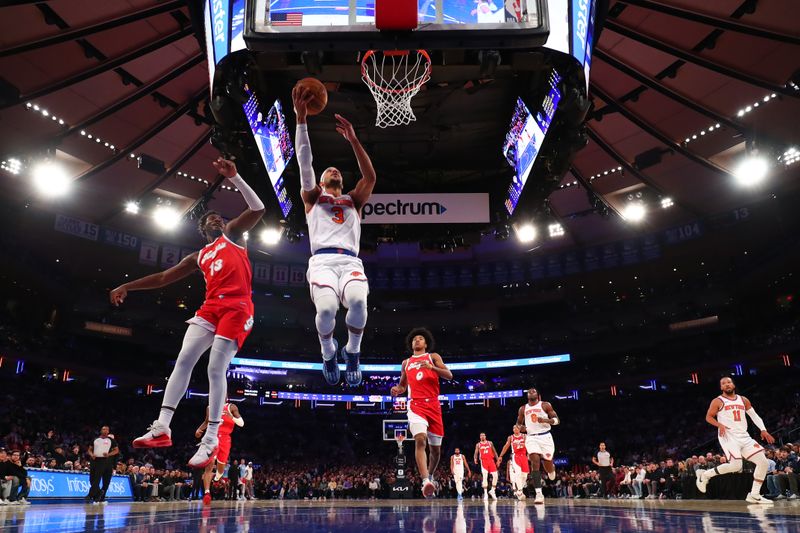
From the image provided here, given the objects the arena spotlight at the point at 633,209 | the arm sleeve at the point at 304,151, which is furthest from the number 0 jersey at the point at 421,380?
the arena spotlight at the point at 633,209

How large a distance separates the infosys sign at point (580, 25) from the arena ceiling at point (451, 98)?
267cm

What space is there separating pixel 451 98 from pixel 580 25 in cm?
336

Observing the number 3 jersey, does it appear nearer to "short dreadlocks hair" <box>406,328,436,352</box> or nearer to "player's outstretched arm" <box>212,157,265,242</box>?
"player's outstretched arm" <box>212,157,265,242</box>

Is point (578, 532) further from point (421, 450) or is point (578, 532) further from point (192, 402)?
point (192, 402)

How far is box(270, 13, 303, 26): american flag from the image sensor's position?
5855mm

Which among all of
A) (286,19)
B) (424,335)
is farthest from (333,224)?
(424,335)

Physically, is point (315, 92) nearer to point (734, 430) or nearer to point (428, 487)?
point (428, 487)

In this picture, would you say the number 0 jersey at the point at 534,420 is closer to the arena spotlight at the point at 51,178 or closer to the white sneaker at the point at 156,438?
the white sneaker at the point at 156,438

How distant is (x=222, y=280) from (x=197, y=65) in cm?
1086

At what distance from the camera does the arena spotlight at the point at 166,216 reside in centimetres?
2153

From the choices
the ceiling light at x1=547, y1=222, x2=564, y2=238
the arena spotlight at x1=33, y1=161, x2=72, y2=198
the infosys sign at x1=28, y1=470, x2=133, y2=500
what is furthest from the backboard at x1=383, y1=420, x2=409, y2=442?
the arena spotlight at x1=33, y1=161, x2=72, y2=198

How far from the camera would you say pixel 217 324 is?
547 centimetres

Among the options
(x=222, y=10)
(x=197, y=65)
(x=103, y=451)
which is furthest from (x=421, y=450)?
(x=197, y=65)

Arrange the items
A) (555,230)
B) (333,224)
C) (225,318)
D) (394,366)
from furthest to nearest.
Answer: (394,366)
(555,230)
(333,224)
(225,318)
